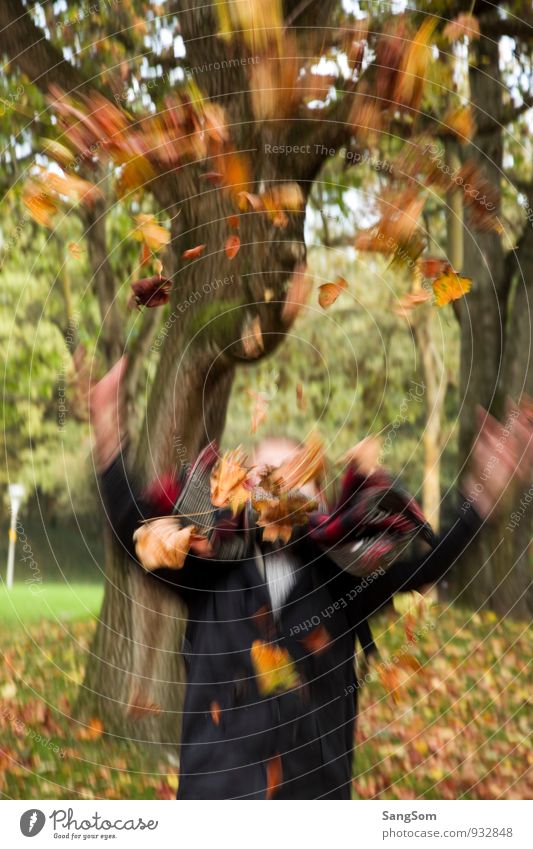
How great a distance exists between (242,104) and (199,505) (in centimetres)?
181

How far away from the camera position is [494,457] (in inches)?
116

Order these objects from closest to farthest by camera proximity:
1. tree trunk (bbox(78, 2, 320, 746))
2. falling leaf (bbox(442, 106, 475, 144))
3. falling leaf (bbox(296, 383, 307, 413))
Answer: tree trunk (bbox(78, 2, 320, 746)) < falling leaf (bbox(296, 383, 307, 413)) < falling leaf (bbox(442, 106, 475, 144))

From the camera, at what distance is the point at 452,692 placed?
7.25 metres

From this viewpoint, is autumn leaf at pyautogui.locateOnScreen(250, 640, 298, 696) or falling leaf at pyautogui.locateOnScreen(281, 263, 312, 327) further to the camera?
falling leaf at pyautogui.locateOnScreen(281, 263, 312, 327)

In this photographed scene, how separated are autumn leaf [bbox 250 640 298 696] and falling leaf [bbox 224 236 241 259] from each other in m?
1.93

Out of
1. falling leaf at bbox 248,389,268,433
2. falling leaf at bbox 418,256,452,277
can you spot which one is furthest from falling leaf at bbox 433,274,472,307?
falling leaf at bbox 248,389,268,433

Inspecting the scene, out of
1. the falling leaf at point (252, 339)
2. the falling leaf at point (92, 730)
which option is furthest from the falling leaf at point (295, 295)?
the falling leaf at point (92, 730)

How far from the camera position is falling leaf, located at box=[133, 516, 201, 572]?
2910 mm

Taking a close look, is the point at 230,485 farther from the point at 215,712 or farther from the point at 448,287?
the point at 448,287

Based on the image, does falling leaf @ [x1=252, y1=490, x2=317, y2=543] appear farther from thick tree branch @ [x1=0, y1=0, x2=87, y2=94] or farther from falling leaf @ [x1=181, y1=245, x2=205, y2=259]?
thick tree branch @ [x1=0, y1=0, x2=87, y2=94]

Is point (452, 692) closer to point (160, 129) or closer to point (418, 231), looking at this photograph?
point (418, 231)

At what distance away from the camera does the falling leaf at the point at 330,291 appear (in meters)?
4.36
